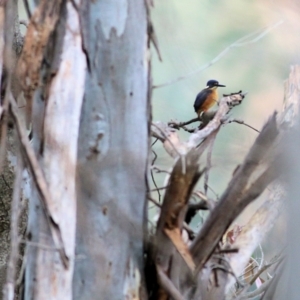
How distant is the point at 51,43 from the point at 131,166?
204mm

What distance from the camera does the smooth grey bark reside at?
0.69 metres

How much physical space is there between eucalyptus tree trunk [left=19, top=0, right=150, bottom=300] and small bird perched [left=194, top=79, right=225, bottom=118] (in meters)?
0.38

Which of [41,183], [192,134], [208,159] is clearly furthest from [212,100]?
[41,183]

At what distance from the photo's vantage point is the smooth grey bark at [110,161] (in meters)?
0.69

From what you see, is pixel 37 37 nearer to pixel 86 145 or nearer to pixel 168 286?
pixel 86 145

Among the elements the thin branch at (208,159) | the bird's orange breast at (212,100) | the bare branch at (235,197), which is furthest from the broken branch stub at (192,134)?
the bird's orange breast at (212,100)

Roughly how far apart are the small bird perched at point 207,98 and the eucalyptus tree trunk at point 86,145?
38 centimetres

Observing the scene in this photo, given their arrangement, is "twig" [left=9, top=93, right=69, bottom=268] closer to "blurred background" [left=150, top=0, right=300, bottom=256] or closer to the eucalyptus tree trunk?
the eucalyptus tree trunk

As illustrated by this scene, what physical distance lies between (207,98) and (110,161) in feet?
2.20

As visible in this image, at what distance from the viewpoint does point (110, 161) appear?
0.71 meters

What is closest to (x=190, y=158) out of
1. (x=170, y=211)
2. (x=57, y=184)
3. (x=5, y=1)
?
(x=170, y=211)

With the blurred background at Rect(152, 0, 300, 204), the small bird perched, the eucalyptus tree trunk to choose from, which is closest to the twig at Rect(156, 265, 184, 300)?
the eucalyptus tree trunk

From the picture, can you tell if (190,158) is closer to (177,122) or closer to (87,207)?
(87,207)

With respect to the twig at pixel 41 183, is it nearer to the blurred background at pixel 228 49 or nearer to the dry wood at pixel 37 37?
the dry wood at pixel 37 37
